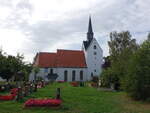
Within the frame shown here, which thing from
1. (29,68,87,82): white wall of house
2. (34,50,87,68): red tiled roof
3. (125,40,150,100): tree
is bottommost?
(125,40,150,100): tree

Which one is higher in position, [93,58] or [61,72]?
[93,58]

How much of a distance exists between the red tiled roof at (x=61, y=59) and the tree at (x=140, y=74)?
175 ft

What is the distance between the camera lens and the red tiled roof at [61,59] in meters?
72.2

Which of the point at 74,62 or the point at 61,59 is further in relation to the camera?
the point at 74,62

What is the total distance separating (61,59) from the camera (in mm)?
73750

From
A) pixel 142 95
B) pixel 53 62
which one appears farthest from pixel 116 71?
pixel 53 62

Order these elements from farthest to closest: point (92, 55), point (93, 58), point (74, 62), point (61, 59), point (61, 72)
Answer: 1. point (92, 55)
2. point (93, 58)
3. point (74, 62)
4. point (61, 59)
5. point (61, 72)

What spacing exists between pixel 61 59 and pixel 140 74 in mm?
55720

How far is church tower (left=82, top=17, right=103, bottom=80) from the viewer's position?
2962 inches

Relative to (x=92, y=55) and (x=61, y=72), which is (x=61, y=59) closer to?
(x=61, y=72)

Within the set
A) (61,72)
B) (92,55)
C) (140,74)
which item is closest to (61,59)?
(61,72)

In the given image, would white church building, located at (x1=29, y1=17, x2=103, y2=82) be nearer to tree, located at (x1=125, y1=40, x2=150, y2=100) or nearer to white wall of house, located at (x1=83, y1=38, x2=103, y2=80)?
white wall of house, located at (x1=83, y1=38, x2=103, y2=80)

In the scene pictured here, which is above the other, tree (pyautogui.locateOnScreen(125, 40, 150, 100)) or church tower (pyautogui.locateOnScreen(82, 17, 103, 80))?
church tower (pyautogui.locateOnScreen(82, 17, 103, 80))

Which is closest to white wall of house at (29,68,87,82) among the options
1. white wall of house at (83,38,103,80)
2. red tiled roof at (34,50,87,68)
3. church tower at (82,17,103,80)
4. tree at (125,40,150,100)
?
red tiled roof at (34,50,87,68)
